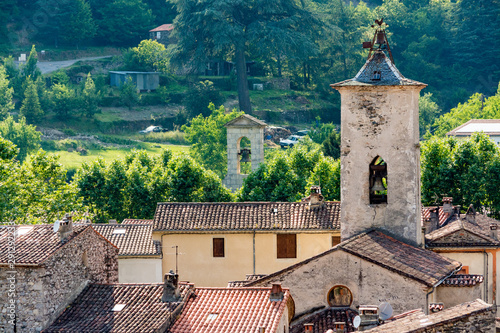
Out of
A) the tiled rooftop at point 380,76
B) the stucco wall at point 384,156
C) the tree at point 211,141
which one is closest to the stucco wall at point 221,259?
the stucco wall at point 384,156

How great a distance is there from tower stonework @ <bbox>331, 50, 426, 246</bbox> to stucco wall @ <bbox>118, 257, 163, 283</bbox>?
1264cm

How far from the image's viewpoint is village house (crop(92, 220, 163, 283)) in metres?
43.8

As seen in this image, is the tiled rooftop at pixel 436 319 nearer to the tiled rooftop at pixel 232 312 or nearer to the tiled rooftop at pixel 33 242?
the tiled rooftop at pixel 232 312

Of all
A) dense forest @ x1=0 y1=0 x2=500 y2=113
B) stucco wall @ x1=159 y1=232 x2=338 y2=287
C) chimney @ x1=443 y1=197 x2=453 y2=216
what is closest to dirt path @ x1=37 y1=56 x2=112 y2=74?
dense forest @ x1=0 y1=0 x2=500 y2=113

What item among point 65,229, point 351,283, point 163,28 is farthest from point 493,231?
point 163,28

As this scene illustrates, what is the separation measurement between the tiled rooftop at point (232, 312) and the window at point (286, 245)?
11.6 metres

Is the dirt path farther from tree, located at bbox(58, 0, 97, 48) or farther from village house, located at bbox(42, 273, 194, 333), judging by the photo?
village house, located at bbox(42, 273, 194, 333)

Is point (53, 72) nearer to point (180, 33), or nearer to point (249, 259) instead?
point (180, 33)

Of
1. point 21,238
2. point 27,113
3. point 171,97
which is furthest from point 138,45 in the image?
point 21,238

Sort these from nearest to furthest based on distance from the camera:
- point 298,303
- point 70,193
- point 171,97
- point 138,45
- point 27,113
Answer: point 298,303 → point 70,193 → point 27,113 → point 171,97 → point 138,45

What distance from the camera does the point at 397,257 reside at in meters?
30.3

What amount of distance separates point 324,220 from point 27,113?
63667 millimetres

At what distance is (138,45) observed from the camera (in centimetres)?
11912

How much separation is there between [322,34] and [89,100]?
2262 cm
